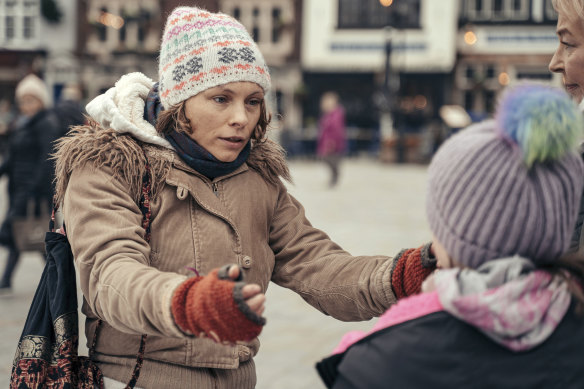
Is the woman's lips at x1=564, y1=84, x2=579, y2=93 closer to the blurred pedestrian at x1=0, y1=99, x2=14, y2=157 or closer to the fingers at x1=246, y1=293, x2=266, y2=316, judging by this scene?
the fingers at x1=246, y1=293, x2=266, y2=316

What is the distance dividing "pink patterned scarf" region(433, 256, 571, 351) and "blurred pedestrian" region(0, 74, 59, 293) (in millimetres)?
5314

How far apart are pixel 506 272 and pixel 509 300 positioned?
0.05 m

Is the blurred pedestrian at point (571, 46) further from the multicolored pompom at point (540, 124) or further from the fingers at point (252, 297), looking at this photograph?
the fingers at point (252, 297)

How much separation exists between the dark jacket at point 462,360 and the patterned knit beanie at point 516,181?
0.44 feet

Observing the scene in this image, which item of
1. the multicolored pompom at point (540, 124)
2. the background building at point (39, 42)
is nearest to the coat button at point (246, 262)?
the multicolored pompom at point (540, 124)

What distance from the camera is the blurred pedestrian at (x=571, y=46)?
2.12 metres

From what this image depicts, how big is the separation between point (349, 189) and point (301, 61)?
1616 cm

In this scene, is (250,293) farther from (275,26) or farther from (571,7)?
(275,26)

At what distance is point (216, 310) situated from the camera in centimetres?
135

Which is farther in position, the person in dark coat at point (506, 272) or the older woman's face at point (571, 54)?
the older woman's face at point (571, 54)

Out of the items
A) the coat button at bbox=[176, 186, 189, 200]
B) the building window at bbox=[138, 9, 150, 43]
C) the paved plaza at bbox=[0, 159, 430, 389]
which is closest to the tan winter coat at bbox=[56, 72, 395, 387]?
the coat button at bbox=[176, 186, 189, 200]

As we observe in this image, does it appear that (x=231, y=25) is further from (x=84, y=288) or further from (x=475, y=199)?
(x=475, y=199)

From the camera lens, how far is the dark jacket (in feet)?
4.16

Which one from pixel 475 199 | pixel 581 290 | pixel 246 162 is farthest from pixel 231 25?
pixel 581 290
